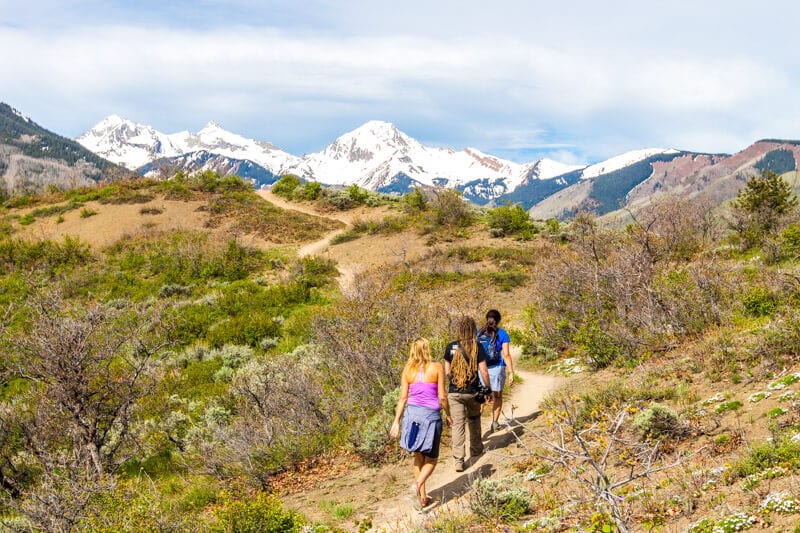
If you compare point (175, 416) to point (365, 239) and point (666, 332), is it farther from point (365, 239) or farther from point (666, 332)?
point (365, 239)

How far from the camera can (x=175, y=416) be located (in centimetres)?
997

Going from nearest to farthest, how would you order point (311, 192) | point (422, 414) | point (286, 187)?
1. point (422, 414)
2. point (311, 192)
3. point (286, 187)

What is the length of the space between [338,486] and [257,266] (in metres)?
21.1

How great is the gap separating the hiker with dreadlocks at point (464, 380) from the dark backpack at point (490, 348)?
0.79 metres

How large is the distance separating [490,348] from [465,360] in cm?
108

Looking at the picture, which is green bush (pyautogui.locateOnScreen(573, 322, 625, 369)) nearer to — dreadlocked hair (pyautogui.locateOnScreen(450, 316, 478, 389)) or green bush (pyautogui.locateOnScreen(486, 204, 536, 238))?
dreadlocked hair (pyautogui.locateOnScreen(450, 316, 478, 389))

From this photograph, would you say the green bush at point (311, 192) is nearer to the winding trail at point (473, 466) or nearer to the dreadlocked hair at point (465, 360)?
the winding trail at point (473, 466)

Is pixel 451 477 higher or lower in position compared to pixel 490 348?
lower

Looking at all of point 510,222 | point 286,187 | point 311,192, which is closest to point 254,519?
point 510,222

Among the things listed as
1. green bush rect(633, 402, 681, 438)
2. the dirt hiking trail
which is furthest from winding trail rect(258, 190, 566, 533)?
green bush rect(633, 402, 681, 438)

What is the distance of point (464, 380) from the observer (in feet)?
20.6

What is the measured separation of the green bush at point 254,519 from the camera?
4.67 m

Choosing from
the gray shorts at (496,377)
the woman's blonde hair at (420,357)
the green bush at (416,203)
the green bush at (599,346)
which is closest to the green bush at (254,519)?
the woman's blonde hair at (420,357)

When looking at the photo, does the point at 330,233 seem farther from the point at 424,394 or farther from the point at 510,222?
the point at 424,394
